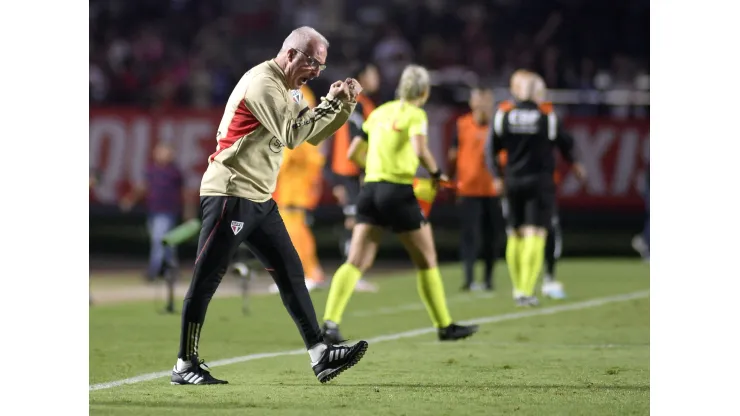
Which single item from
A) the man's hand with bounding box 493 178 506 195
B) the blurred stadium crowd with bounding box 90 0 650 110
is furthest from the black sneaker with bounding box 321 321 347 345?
the blurred stadium crowd with bounding box 90 0 650 110

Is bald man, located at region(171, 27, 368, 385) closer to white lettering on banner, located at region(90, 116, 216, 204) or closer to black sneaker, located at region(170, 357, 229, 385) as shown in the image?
black sneaker, located at region(170, 357, 229, 385)

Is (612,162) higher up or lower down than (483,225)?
higher up

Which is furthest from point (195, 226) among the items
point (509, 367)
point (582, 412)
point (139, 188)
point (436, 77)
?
point (436, 77)

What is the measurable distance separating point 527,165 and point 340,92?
19.6 ft

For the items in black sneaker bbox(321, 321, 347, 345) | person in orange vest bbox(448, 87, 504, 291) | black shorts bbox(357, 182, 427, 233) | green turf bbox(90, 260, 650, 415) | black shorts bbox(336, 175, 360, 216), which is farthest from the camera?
black shorts bbox(336, 175, 360, 216)

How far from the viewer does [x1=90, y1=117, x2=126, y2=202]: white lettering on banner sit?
72.6 ft

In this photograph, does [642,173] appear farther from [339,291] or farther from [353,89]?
[353,89]

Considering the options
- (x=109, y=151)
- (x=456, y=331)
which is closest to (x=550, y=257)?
(x=456, y=331)

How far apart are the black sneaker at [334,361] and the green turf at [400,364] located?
9cm

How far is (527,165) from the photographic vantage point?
13.5m

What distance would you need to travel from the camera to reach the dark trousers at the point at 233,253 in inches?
316

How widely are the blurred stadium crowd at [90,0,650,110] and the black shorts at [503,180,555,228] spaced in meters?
9.33

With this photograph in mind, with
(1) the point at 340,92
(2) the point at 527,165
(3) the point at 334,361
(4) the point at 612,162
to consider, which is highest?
(1) the point at 340,92

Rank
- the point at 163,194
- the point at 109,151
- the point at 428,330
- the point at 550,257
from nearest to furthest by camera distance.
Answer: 1. the point at 428,330
2. the point at 550,257
3. the point at 163,194
4. the point at 109,151
